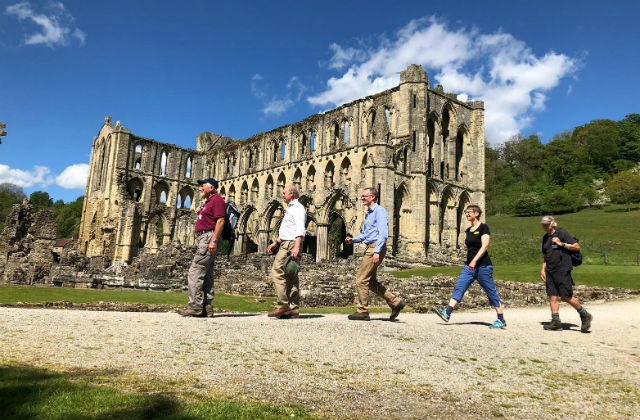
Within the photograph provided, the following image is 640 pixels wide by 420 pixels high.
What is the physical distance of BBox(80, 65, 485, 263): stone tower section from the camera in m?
35.0

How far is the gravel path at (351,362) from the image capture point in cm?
407

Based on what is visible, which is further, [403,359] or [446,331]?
[446,331]

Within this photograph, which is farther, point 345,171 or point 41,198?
point 41,198

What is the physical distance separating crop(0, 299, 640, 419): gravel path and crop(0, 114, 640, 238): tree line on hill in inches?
2443

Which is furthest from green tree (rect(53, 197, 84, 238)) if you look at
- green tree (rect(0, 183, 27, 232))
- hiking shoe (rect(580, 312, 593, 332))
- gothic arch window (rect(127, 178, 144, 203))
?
hiking shoe (rect(580, 312, 593, 332))

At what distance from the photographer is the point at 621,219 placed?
54.7m

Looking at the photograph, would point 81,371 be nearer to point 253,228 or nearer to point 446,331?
point 446,331

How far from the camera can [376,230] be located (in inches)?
322

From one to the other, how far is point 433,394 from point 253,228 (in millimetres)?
41553

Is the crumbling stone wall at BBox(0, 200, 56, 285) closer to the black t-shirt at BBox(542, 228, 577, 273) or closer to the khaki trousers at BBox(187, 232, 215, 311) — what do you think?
the khaki trousers at BBox(187, 232, 215, 311)

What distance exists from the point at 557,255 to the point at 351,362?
5.15 m

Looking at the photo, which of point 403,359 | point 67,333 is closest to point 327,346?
point 403,359

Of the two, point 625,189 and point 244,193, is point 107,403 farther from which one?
point 625,189

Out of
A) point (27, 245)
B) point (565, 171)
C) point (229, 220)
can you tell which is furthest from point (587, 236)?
point (229, 220)
